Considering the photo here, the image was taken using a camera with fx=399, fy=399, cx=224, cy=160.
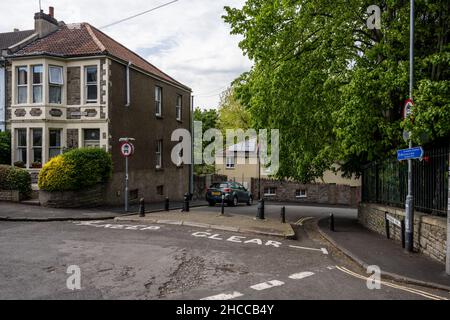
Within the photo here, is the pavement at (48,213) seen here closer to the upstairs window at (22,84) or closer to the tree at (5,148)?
the tree at (5,148)

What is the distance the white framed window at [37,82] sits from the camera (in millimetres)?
20453

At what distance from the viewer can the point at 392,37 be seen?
510 inches

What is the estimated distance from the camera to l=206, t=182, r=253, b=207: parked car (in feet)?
84.8

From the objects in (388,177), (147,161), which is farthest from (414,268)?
(147,161)

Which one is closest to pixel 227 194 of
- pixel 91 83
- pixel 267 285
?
pixel 91 83

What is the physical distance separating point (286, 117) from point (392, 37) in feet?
17.8

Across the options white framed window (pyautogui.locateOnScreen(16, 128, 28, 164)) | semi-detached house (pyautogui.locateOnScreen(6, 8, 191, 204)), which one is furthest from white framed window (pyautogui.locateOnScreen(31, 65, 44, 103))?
white framed window (pyautogui.locateOnScreen(16, 128, 28, 164))

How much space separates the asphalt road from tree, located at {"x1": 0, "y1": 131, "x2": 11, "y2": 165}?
1037 cm

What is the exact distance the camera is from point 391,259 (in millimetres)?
9586

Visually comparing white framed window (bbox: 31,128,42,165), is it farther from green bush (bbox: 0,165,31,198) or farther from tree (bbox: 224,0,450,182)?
tree (bbox: 224,0,450,182)

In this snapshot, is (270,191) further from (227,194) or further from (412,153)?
(412,153)

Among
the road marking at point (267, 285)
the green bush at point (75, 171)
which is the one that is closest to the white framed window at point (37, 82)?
the green bush at point (75, 171)

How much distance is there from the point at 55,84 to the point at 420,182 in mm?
17531

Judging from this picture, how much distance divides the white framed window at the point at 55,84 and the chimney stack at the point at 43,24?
156 inches
